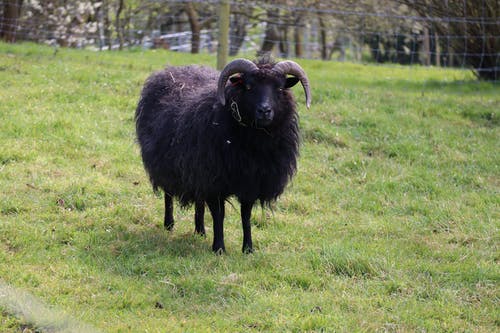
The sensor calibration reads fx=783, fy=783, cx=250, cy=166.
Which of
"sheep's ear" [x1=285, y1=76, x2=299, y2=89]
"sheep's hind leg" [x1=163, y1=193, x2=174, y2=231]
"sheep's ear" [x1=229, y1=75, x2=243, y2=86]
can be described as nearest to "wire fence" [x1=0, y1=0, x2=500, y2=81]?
"sheep's ear" [x1=285, y1=76, x2=299, y2=89]

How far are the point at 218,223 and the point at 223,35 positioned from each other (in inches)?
254

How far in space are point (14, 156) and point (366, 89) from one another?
7249mm

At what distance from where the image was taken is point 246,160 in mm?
7617

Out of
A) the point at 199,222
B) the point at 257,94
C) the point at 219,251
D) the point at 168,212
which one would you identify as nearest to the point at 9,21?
the point at 168,212

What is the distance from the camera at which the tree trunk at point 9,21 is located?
56.6 feet

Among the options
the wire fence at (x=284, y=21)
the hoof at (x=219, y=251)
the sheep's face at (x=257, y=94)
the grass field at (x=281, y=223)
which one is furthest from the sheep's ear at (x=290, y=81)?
the wire fence at (x=284, y=21)

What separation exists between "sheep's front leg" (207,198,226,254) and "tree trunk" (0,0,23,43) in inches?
436

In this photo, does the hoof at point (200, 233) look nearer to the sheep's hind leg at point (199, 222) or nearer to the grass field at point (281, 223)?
the sheep's hind leg at point (199, 222)

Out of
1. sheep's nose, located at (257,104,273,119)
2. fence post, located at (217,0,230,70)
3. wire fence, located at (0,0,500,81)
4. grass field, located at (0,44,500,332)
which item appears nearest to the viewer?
grass field, located at (0,44,500,332)

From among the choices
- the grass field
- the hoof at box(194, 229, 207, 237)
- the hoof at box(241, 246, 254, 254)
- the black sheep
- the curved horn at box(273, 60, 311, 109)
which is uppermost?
the curved horn at box(273, 60, 311, 109)

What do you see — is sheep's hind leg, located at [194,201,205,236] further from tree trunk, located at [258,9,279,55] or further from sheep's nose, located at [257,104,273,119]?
tree trunk, located at [258,9,279,55]

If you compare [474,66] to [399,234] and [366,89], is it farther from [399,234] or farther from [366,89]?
[399,234]

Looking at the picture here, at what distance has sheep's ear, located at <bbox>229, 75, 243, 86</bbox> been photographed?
7.60 m

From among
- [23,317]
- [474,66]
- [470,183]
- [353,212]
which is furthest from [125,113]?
[474,66]
